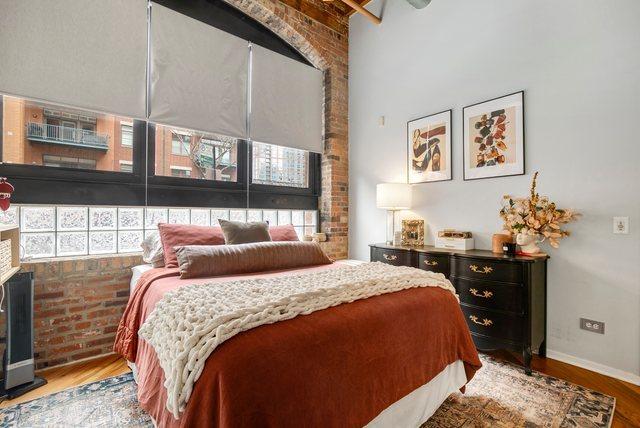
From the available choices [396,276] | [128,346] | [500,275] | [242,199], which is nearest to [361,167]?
[242,199]

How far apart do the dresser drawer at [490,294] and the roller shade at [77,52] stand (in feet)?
10.1

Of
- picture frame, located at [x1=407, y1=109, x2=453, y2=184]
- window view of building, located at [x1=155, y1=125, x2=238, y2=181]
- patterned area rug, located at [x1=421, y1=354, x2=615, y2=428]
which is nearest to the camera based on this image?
patterned area rug, located at [x1=421, y1=354, x2=615, y2=428]

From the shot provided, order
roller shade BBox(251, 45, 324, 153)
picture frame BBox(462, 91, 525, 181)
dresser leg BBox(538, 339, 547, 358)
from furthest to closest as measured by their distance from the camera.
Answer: roller shade BBox(251, 45, 324, 153) → picture frame BBox(462, 91, 525, 181) → dresser leg BBox(538, 339, 547, 358)

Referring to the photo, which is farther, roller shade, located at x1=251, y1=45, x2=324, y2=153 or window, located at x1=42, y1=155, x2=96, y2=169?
roller shade, located at x1=251, y1=45, x2=324, y2=153

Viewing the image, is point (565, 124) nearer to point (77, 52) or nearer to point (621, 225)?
point (621, 225)

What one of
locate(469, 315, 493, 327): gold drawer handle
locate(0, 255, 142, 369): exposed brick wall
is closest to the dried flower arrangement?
locate(469, 315, 493, 327): gold drawer handle

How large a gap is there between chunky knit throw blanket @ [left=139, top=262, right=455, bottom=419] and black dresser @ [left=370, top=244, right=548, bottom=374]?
70 centimetres

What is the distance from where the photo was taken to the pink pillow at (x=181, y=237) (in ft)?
7.67

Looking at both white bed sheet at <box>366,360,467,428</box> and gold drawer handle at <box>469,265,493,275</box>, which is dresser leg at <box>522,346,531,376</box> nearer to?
gold drawer handle at <box>469,265,493,275</box>

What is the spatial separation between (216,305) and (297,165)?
9.54 ft

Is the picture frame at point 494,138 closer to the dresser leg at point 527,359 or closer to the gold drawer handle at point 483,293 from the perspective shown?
the gold drawer handle at point 483,293

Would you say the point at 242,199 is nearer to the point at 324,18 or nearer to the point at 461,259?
the point at 461,259

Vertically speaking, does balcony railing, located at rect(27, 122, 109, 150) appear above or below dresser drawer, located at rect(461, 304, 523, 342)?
above

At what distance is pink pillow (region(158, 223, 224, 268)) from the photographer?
2.34m
